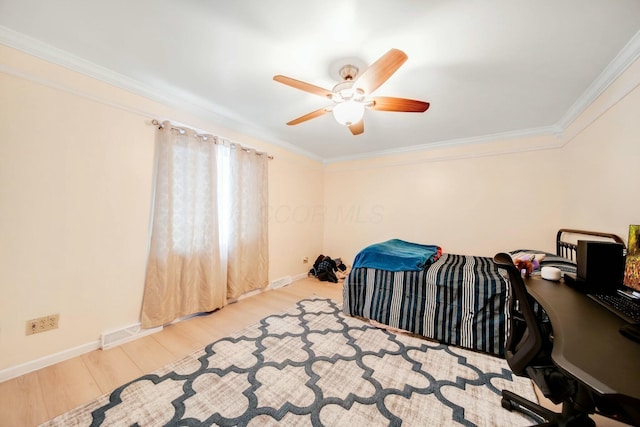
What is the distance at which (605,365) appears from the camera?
61 cm

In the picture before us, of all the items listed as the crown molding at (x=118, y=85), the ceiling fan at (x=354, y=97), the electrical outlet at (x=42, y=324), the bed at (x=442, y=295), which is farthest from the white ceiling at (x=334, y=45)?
the electrical outlet at (x=42, y=324)

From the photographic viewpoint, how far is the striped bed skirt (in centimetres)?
185

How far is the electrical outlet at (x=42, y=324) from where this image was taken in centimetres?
159

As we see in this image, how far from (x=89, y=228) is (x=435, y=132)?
387cm

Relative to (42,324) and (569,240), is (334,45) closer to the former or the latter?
(42,324)

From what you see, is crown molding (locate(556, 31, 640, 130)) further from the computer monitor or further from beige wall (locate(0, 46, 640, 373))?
the computer monitor

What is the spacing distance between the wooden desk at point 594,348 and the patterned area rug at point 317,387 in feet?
2.43

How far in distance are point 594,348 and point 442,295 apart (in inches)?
55.6

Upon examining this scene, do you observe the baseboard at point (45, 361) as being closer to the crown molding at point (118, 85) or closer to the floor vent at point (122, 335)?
the floor vent at point (122, 335)

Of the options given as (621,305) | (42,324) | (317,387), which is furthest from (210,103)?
(621,305)

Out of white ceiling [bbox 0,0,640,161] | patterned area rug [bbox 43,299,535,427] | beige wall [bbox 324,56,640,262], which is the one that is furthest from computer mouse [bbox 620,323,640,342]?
white ceiling [bbox 0,0,640,161]

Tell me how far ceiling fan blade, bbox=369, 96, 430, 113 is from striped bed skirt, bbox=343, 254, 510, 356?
4.84 ft

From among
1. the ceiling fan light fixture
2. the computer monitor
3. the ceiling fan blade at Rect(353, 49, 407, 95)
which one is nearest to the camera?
the computer monitor

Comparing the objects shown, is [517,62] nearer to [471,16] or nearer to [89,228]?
[471,16]
